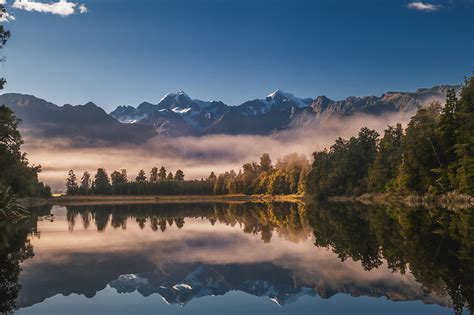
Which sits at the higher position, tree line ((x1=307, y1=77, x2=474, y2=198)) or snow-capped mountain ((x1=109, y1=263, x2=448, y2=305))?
tree line ((x1=307, y1=77, x2=474, y2=198))

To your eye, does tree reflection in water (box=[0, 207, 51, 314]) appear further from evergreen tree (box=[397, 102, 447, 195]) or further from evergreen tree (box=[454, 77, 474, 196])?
evergreen tree (box=[397, 102, 447, 195])

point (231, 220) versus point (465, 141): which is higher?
point (465, 141)

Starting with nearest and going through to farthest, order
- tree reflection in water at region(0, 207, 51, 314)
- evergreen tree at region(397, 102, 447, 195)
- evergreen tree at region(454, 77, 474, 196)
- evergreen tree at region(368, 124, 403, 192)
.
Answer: tree reflection in water at region(0, 207, 51, 314)
evergreen tree at region(454, 77, 474, 196)
evergreen tree at region(397, 102, 447, 195)
evergreen tree at region(368, 124, 403, 192)

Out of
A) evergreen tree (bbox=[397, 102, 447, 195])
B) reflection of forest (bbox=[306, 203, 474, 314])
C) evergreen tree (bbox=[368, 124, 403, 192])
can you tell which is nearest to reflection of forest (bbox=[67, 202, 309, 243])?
reflection of forest (bbox=[306, 203, 474, 314])

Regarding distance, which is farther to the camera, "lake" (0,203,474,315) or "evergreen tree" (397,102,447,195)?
"evergreen tree" (397,102,447,195)

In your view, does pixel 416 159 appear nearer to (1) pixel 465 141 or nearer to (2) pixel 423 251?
(1) pixel 465 141

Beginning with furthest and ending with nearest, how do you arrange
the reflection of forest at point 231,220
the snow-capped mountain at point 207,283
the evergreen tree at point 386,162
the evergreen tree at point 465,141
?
the evergreen tree at point 386,162
the evergreen tree at point 465,141
the reflection of forest at point 231,220
the snow-capped mountain at point 207,283

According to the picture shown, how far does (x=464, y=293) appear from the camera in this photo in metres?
12.1

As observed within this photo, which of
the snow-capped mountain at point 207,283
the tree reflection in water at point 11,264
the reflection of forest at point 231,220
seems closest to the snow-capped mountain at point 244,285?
the snow-capped mountain at point 207,283

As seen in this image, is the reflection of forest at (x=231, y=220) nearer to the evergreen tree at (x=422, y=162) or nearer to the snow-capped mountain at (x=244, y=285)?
the snow-capped mountain at (x=244, y=285)

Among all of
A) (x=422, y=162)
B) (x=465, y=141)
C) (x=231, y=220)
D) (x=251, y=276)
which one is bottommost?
(x=231, y=220)

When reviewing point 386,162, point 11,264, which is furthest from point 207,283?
point 386,162

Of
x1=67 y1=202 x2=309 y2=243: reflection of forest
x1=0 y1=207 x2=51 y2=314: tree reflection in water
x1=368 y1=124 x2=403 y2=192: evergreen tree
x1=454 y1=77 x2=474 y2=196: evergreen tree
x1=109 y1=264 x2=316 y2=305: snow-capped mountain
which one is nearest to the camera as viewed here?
x1=0 y1=207 x2=51 y2=314: tree reflection in water

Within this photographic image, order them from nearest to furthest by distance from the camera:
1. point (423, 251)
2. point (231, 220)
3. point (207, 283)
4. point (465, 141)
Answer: point (207, 283) < point (423, 251) < point (231, 220) < point (465, 141)
